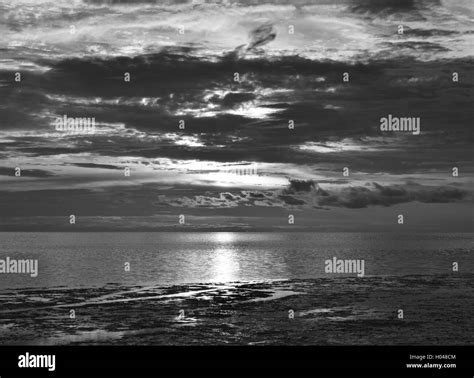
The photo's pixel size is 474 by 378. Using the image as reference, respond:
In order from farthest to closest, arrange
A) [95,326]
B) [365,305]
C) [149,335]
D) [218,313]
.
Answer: [365,305]
[218,313]
[95,326]
[149,335]

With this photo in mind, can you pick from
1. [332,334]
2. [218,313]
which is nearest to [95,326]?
[218,313]

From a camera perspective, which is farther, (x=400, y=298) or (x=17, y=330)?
(x=400, y=298)

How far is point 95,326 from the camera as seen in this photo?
47219 mm

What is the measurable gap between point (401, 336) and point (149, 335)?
58.2 ft
